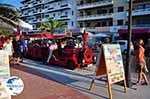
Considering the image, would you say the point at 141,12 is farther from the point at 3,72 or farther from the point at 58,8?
the point at 3,72

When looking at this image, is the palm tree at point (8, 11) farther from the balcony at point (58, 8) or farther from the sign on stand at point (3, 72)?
the balcony at point (58, 8)

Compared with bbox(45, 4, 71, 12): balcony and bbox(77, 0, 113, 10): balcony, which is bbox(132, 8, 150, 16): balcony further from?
bbox(45, 4, 71, 12): balcony

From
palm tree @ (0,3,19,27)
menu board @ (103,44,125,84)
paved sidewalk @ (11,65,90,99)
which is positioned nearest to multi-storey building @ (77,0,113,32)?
palm tree @ (0,3,19,27)

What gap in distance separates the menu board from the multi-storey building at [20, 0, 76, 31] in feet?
192

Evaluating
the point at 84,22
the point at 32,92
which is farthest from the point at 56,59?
the point at 84,22

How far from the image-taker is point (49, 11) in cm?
8356

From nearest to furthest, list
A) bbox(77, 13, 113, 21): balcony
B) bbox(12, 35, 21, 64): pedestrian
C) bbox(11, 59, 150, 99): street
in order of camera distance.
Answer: bbox(11, 59, 150, 99): street, bbox(12, 35, 21, 64): pedestrian, bbox(77, 13, 113, 21): balcony

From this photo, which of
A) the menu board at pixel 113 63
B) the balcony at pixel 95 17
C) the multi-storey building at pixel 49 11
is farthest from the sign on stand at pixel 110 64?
the multi-storey building at pixel 49 11

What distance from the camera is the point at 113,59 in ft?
31.2

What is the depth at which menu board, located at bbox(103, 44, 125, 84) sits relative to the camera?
9.22m

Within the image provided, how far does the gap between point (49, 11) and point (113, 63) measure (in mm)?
75327

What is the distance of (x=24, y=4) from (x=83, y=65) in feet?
308

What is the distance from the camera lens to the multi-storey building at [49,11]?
2793 inches

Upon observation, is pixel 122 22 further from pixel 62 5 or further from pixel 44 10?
pixel 44 10
